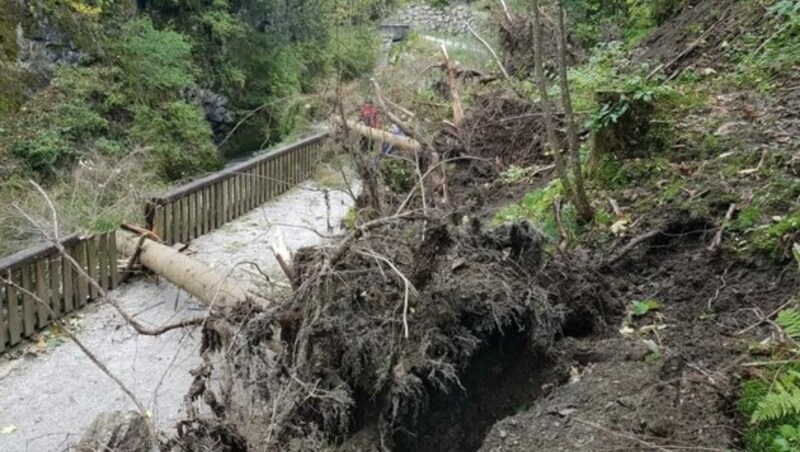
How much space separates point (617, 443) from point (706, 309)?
4.18 ft

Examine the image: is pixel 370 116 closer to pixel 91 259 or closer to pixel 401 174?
pixel 401 174

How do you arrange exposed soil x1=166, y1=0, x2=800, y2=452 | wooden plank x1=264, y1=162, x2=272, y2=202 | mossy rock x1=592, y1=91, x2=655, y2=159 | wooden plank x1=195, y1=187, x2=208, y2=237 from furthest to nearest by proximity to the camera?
wooden plank x1=264, y1=162, x2=272, y2=202
wooden plank x1=195, y1=187, x2=208, y2=237
mossy rock x1=592, y1=91, x2=655, y2=159
exposed soil x1=166, y1=0, x2=800, y2=452

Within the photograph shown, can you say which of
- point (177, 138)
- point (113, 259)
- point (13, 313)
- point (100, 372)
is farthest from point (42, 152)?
point (100, 372)

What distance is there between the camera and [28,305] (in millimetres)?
6211

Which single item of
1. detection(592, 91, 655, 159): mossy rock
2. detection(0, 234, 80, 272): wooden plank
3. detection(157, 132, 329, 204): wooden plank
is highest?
detection(592, 91, 655, 159): mossy rock

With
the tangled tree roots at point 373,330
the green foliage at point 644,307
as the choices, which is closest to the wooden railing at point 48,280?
the tangled tree roots at point 373,330

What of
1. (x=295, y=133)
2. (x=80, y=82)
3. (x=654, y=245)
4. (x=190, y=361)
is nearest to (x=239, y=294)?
(x=190, y=361)

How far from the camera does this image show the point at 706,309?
11.7 ft

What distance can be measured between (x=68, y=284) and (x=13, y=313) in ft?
2.63

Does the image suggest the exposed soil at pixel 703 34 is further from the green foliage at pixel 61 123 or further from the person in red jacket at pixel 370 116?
the green foliage at pixel 61 123

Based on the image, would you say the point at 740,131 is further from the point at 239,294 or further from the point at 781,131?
the point at 239,294

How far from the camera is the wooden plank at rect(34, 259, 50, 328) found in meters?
6.30

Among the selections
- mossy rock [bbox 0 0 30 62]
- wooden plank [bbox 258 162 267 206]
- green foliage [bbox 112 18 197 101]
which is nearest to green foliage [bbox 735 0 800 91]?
wooden plank [bbox 258 162 267 206]

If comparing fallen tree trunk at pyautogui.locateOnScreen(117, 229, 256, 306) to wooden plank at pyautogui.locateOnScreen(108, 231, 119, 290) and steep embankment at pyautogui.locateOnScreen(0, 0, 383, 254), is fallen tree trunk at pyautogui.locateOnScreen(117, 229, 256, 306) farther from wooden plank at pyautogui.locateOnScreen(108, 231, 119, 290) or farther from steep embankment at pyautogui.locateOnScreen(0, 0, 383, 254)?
steep embankment at pyautogui.locateOnScreen(0, 0, 383, 254)
